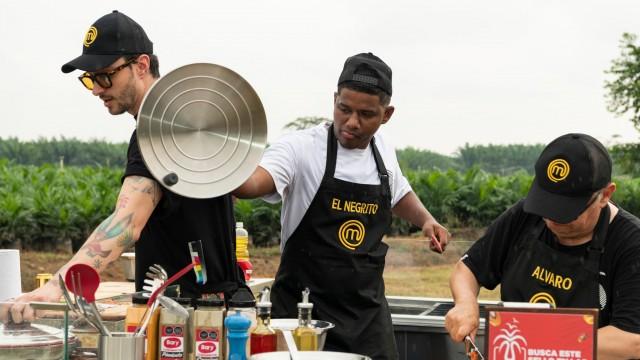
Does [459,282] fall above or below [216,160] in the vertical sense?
below

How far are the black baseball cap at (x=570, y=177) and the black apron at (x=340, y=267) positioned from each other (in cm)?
74

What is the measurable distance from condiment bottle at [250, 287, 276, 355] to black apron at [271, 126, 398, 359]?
2.19 feet

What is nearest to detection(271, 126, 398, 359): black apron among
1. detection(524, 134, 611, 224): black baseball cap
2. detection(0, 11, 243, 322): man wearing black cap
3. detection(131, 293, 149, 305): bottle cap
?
detection(0, 11, 243, 322): man wearing black cap

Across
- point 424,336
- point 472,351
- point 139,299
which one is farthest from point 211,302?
point 424,336

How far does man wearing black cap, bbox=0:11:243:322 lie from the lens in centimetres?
236

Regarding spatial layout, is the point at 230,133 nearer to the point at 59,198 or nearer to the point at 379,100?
the point at 379,100

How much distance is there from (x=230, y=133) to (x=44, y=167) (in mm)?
17909

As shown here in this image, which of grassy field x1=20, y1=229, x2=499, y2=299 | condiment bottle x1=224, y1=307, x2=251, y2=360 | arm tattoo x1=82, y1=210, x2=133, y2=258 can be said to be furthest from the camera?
grassy field x1=20, y1=229, x2=499, y2=299

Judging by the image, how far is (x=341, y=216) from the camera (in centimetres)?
298

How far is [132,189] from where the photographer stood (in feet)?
7.66

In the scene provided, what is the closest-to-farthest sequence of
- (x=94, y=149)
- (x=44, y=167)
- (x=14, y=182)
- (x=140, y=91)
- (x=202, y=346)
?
(x=202, y=346)
(x=140, y=91)
(x=14, y=182)
(x=44, y=167)
(x=94, y=149)

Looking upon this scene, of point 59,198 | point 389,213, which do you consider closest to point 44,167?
point 59,198

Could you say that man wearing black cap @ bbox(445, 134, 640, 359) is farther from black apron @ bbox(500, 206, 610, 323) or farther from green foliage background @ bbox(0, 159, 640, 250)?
green foliage background @ bbox(0, 159, 640, 250)

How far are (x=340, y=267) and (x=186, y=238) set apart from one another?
66 cm
